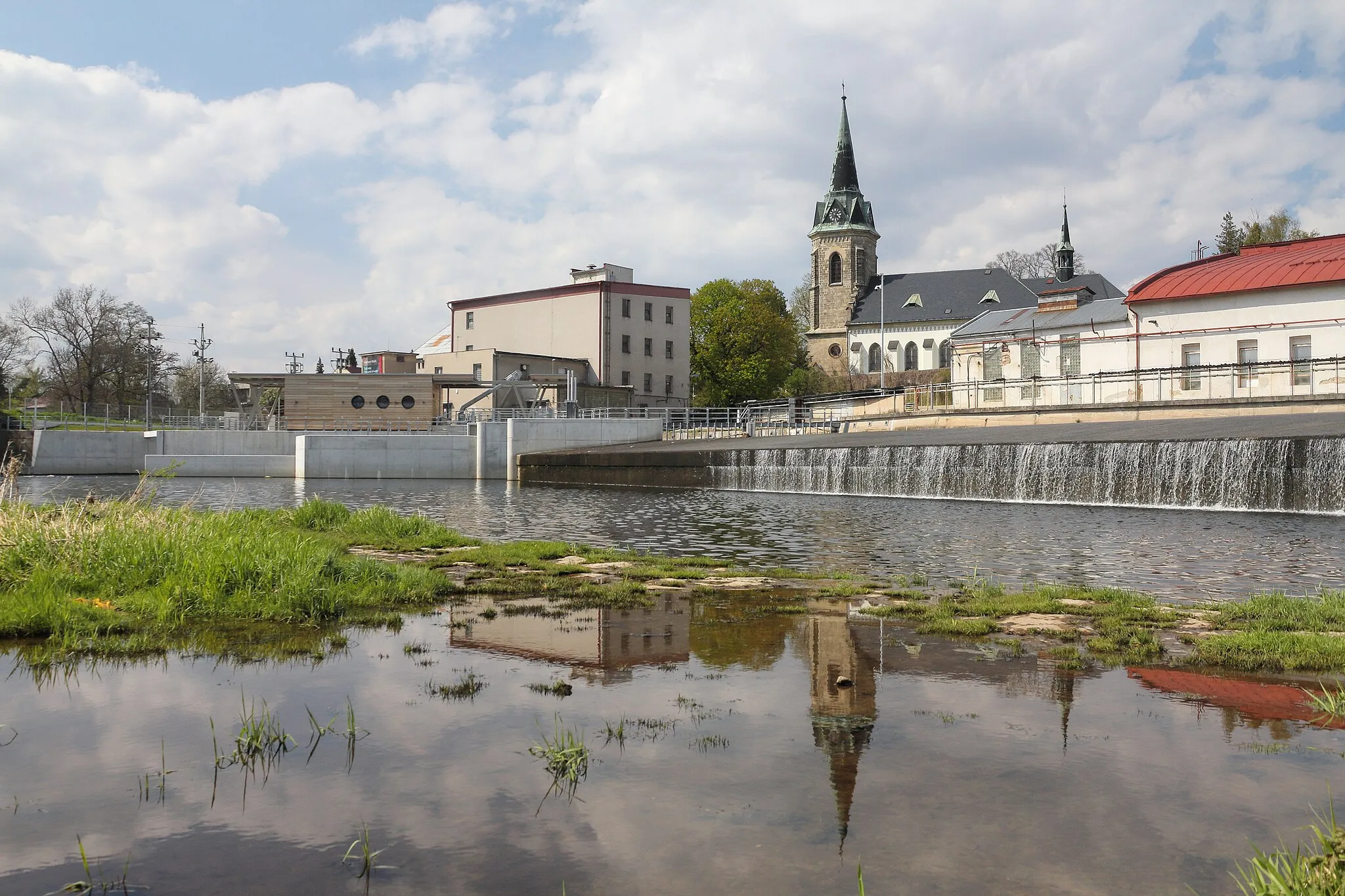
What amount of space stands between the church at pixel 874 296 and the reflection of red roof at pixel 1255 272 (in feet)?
147

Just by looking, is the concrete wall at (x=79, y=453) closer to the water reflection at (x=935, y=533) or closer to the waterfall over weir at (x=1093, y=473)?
the water reflection at (x=935, y=533)

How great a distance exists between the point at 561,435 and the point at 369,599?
39435mm

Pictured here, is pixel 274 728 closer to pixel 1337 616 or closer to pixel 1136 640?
pixel 1136 640

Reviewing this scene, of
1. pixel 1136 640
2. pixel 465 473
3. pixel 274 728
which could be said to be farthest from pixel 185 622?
pixel 465 473

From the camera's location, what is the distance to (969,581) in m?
11.2

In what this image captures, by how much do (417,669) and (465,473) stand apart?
42572 millimetres

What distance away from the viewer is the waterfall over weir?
22969mm

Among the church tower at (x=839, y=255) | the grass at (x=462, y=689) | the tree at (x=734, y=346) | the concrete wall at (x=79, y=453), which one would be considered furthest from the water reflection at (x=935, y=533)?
the church tower at (x=839, y=255)

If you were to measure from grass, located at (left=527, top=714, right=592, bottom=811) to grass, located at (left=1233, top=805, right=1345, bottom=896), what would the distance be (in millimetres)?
2323

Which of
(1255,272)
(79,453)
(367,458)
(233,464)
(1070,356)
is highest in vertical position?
(1255,272)

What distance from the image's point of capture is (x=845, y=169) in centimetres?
11300

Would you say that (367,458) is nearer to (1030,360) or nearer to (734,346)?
(1030,360)

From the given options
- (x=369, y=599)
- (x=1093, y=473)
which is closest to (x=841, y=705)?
(x=369, y=599)

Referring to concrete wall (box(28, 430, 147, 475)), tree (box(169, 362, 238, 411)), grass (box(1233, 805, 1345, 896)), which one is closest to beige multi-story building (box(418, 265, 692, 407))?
concrete wall (box(28, 430, 147, 475))
